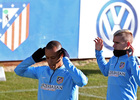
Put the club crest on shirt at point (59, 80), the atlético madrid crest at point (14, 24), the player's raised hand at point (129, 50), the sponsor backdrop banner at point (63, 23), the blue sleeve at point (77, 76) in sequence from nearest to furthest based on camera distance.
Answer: the blue sleeve at point (77, 76) → the club crest on shirt at point (59, 80) → the player's raised hand at point (129, 50) → the atlético madrid crest at point (14, 24) → the sponsor backdrop banner at point (63, 23)

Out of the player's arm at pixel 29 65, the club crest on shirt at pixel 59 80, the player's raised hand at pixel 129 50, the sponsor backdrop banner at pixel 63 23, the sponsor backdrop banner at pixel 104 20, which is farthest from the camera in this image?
the sponsor backdrop banner at pixel 104 20

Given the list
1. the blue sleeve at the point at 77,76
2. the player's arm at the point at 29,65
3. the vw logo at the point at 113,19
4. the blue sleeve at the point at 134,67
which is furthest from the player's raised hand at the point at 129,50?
the vw logo at the point at 113,19

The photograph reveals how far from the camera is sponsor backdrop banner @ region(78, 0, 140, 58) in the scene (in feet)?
42.0

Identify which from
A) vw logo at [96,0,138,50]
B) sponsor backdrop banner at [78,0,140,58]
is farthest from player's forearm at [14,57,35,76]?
vw logo at [96,0,138,50]

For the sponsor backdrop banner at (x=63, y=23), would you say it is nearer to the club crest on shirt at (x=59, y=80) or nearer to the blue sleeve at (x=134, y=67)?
the blue sleeve at (x=134, y=67)

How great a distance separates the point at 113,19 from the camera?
43.2 feet

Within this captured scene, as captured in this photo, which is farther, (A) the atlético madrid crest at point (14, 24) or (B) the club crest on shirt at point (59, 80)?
(A) the atlético madrid crest at point (14, 24)

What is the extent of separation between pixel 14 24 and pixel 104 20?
279cm

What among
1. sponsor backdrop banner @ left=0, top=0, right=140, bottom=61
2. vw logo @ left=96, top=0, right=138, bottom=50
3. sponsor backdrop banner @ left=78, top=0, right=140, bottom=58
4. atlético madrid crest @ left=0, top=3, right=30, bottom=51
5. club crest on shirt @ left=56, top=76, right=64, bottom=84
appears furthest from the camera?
vw logo @ left=96, top=0, right=138, bottom=50

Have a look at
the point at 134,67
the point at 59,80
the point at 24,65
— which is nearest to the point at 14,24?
the point at 134,67

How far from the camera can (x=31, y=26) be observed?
1215 cm

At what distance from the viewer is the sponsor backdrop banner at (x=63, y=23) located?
11945 millimetres

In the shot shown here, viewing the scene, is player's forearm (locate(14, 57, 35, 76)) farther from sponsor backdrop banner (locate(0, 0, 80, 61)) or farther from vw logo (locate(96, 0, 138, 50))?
vw logo (locate(96, 0, 138, 50))

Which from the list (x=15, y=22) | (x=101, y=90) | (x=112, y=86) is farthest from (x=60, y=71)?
(x=15, y=22)
